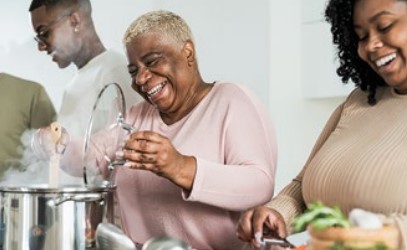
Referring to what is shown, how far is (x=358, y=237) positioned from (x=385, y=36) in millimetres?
456

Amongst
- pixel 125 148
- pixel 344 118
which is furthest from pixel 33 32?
pixel 344 118

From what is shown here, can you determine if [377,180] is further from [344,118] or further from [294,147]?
[294,147]

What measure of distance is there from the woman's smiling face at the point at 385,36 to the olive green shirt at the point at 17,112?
80 cm

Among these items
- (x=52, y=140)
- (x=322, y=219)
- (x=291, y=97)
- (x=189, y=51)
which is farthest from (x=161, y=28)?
(x=291, y=97)

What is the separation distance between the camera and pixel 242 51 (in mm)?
1738

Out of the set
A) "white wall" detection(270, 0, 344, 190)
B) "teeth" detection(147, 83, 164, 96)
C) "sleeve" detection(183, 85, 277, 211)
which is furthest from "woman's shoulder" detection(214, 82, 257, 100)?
"white wall" detection(270, 0, 344, 190)

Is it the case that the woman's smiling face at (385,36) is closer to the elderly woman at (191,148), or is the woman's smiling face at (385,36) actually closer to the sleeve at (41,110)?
the elderly woman at (191,148)

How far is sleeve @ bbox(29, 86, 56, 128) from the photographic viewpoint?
4.53ft

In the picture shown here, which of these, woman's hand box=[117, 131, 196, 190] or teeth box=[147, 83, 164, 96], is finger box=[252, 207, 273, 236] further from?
teeth box=[147, 83, 164, 96]

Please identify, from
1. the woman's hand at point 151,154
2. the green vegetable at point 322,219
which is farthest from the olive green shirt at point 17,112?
the green vegetable at point 322,219

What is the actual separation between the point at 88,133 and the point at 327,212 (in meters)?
0.58

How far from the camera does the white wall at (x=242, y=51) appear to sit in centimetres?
142

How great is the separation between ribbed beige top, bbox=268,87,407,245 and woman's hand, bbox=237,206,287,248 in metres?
0.06

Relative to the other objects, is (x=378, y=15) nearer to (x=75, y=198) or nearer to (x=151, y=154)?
(x=151, y=154)
